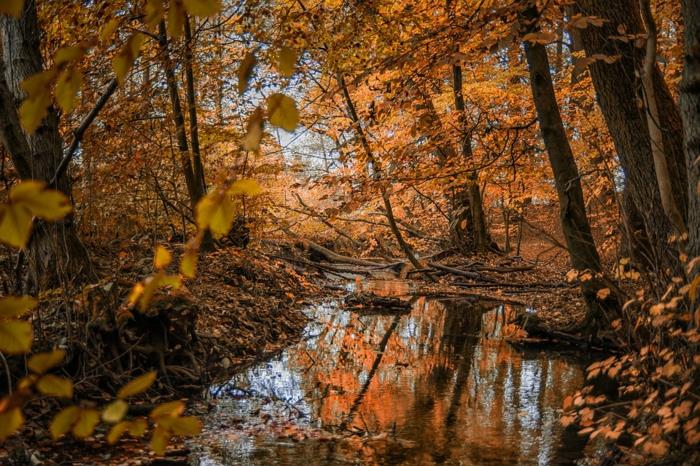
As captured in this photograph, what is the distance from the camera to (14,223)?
1128 millimetres

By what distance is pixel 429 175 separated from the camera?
998cm

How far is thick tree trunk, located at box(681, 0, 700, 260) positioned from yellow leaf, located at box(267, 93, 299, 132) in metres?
3.44

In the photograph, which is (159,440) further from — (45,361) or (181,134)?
(181,134)

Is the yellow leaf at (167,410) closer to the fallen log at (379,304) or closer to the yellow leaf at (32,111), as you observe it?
the yellow leaf at (32,111)

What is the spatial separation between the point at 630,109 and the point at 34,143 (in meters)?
5.92

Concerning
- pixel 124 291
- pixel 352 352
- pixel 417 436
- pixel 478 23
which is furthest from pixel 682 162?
pixel 124 291

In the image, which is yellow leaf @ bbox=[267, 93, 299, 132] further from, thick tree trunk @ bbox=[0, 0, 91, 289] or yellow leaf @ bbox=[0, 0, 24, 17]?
thick tree trunk @ bbox=[0, 0, 91, 289]

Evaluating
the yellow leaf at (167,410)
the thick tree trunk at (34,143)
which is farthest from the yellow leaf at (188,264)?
the thick tree trunk at (34,143)

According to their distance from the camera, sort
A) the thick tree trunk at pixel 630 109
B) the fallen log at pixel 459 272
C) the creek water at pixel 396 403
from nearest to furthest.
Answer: the creek water at pixel 396 403 → the thick tree trunk at pixel 630 109 → the fallen log at pixel 459 272

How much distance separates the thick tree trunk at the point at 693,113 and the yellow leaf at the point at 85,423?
3.75 meters

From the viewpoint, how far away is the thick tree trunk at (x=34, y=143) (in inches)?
253

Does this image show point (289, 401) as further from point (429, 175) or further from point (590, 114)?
point (590, 114)

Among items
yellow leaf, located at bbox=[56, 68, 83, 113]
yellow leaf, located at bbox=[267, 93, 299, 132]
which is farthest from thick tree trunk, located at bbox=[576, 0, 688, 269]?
yellow leaf, located at bbox=[56, 68, 83, 113]

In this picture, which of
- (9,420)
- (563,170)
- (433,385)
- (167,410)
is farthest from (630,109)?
(9,420)
